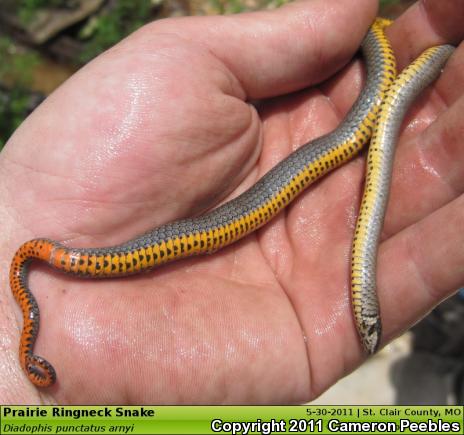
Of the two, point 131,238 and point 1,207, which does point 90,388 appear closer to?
point 131,238

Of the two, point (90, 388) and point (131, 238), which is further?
point (131, 238)

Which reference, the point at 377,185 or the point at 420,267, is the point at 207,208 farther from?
the point at 420,267

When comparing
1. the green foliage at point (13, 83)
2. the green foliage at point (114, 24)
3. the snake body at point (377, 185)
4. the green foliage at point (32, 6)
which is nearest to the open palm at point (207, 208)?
the snake body at point (377, 185)

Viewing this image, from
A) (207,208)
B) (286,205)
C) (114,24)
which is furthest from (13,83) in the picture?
(286,205)

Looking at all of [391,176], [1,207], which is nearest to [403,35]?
[391,176]

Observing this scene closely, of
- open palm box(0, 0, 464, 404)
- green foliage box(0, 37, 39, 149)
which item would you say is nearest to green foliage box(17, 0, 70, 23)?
green foliage box(0, 37, 39, 149)

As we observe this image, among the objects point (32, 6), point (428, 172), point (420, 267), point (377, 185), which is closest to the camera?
point (420, 267)
